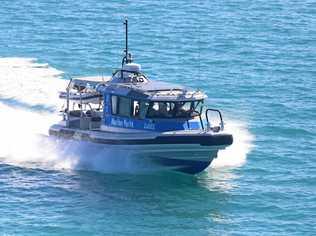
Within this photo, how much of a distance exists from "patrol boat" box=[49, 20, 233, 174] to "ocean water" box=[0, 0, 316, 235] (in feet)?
2.70

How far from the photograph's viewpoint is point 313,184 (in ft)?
190

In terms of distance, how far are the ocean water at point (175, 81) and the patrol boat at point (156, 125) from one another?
0.82 metres

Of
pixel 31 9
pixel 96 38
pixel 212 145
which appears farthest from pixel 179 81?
pixel 31 9

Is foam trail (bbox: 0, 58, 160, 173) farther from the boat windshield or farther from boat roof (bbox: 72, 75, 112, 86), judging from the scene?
boat roof (bbox: 72, 75, 112, 86)

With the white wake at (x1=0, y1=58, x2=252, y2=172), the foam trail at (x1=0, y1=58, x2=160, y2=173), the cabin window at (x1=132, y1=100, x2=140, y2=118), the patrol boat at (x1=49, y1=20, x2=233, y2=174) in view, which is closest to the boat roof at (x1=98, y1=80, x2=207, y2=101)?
the patrol boat at (x1=49, y1=20, x2=233, y2=174)

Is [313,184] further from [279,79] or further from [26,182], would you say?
[279,79]

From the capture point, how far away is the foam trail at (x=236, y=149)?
61156 mm

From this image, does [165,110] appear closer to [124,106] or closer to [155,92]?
[155,92]

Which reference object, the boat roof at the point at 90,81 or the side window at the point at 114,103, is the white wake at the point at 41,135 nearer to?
the side window at the point at 114,103

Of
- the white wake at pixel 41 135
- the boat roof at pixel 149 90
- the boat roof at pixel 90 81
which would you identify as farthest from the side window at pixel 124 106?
the boat roof at pixel 90 81

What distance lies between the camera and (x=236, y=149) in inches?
2498

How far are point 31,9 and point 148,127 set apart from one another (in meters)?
54.2

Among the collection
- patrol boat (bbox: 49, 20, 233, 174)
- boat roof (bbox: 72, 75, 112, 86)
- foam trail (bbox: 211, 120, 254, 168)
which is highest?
boat roof (bbox: 72, 75, 112, 86)

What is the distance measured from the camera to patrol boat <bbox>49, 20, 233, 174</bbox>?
57219mm
